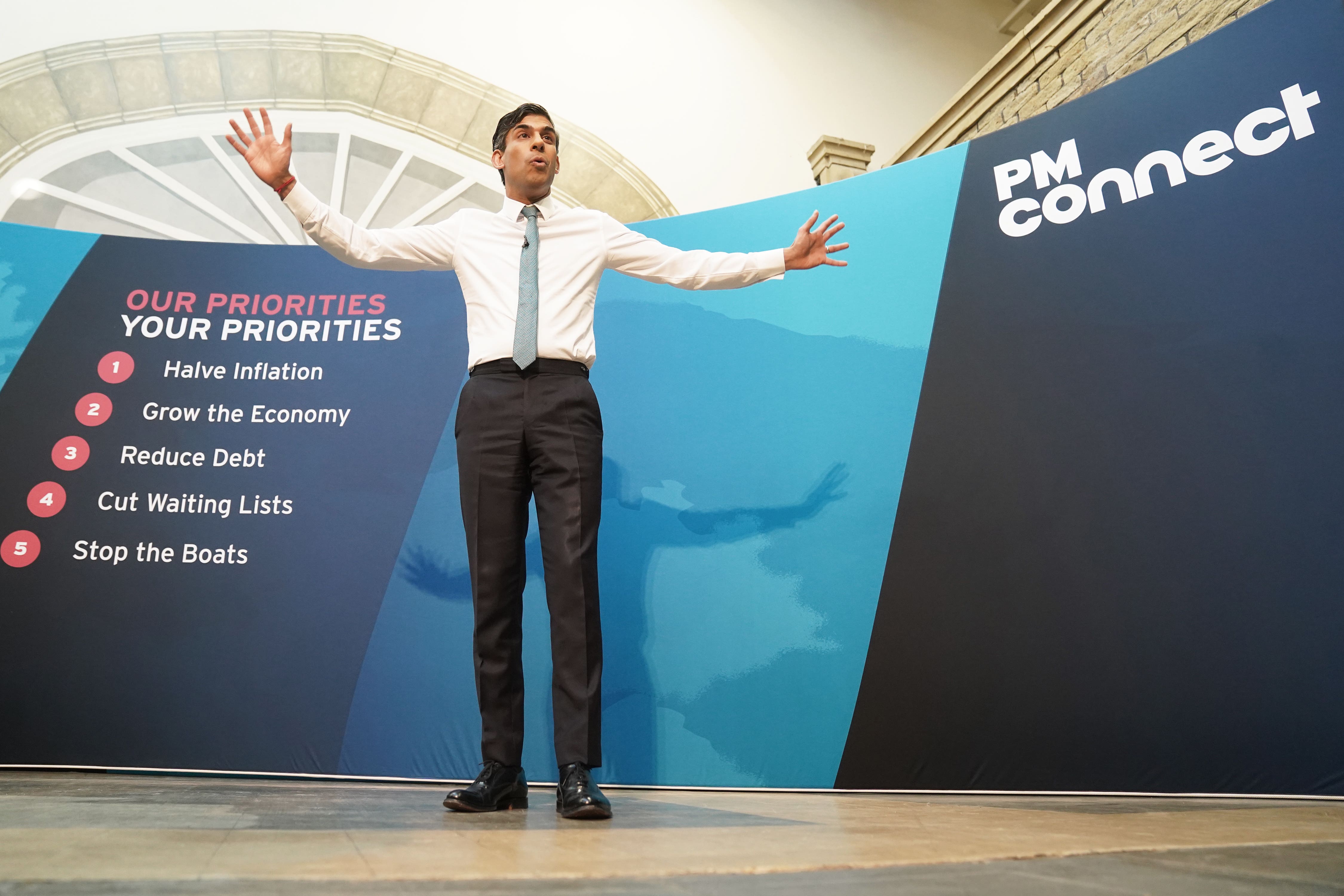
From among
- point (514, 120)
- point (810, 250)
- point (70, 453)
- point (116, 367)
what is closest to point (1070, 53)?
point (810, 250)

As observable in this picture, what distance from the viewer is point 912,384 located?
2459mm

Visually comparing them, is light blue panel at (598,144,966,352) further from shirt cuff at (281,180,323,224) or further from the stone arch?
the stone arch

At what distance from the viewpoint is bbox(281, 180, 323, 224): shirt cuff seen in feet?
5.69

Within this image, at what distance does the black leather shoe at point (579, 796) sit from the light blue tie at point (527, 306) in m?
0.77

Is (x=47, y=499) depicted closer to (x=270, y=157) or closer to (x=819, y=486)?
(x=270, y=157)

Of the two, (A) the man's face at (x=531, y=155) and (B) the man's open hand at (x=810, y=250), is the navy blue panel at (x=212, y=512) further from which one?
(B) the man's open hand at (x=810, y=250)

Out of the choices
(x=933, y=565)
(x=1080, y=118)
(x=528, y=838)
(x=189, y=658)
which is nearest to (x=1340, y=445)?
(x=933, y=565)

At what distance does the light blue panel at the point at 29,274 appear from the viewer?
286 centimetres

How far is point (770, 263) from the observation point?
1928 mm

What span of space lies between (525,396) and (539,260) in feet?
1.08

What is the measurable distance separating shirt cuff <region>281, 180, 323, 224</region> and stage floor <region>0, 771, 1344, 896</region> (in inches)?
44.5

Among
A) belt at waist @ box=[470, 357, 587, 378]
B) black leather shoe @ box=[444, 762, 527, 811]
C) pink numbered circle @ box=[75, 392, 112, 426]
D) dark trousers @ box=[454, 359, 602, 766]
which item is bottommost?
black leather shoe @ box=[444, 762, 527, 811]

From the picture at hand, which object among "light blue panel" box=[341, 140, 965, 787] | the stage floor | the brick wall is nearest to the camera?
the stage floor

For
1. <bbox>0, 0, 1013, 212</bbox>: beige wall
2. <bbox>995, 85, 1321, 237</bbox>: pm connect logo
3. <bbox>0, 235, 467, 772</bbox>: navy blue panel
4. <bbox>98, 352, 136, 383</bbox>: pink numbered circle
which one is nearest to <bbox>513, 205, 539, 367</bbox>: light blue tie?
<bbox>0, 235, 467, 772</bbox>: navy blue panel
